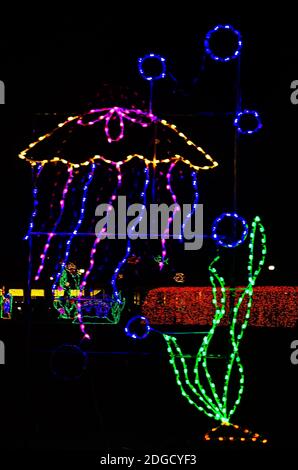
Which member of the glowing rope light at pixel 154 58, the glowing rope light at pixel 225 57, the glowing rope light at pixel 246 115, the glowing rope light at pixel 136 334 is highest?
the glowing rope light at pixel 225 57

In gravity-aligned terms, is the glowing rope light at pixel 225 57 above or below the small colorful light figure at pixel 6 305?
above

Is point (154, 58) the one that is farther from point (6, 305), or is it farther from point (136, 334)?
point (6, 305)

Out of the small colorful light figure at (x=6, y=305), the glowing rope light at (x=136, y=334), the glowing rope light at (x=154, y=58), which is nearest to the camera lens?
the glowing rope light at (x=136, y=334)

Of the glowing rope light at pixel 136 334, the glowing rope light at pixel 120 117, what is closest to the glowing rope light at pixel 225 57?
the glowing rope light at pixel 120 117

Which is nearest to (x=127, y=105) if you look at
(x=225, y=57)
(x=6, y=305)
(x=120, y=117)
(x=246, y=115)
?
(x=120, y=117)

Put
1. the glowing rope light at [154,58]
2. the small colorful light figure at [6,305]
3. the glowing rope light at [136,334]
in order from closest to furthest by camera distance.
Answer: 1. the glowing rope light at [136,334]
2. the glowing rope light at [154,58]
3. the small colorful light figure at [6,305]

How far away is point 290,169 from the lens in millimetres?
7652

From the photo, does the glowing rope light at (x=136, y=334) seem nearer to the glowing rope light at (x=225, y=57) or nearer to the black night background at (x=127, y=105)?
the black night background at (x=127, y=105)

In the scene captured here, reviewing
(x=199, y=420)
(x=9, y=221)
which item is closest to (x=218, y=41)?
(x=199, y=420)

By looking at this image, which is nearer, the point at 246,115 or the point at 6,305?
the point at 246,115

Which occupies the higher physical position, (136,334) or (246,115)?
(246,115)

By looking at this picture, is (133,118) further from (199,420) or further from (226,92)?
(199,420)

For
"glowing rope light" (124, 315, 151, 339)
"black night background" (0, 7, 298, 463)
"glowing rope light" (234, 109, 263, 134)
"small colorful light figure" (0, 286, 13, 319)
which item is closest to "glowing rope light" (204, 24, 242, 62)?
"black night background" (0, 7, 298, 463)

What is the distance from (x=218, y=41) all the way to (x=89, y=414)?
277 cm
